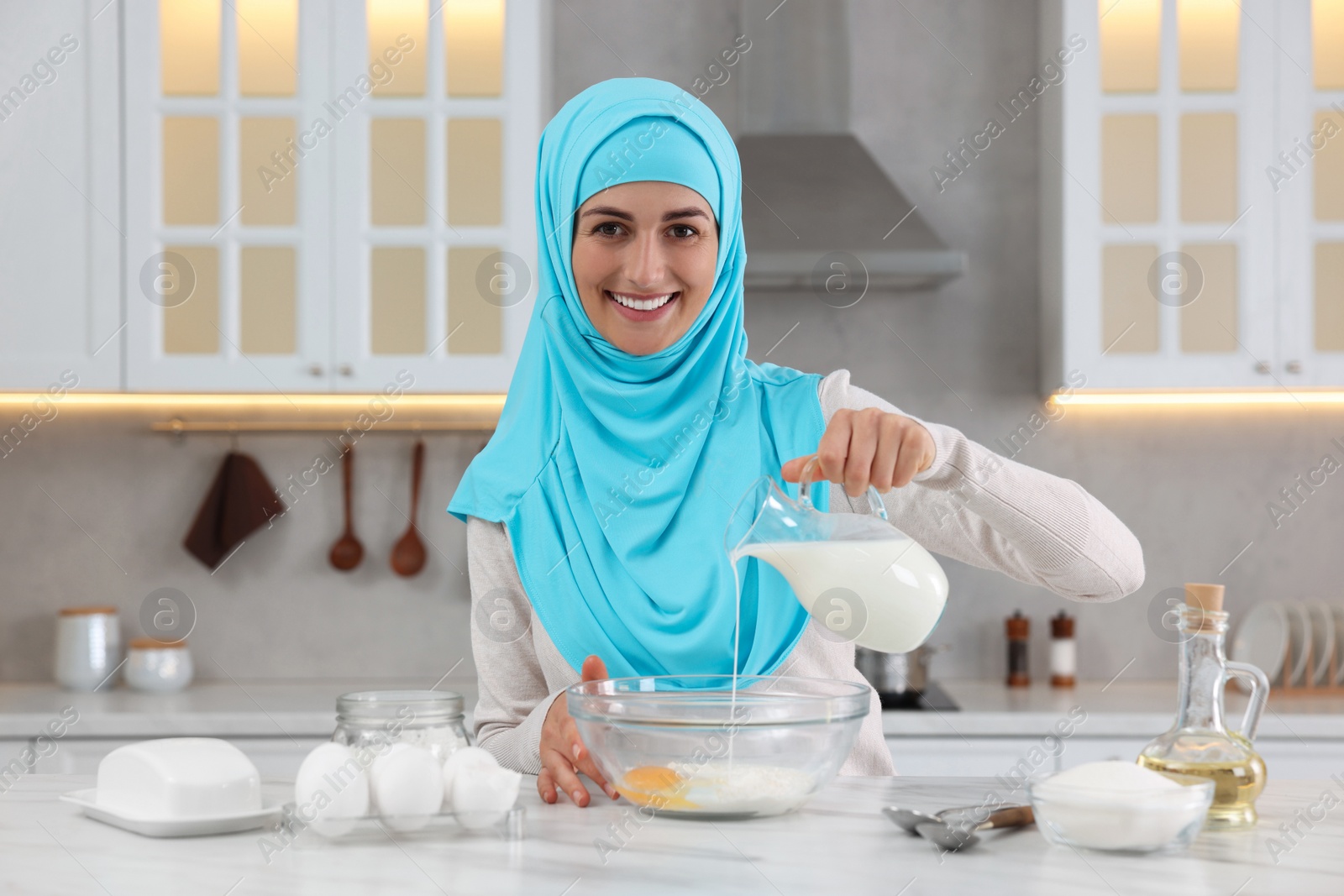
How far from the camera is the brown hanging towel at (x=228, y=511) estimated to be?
277cm

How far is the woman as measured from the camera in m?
1.21

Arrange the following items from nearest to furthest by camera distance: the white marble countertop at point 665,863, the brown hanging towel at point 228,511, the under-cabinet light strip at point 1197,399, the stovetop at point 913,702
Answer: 1. the white marble countertop at point 665,863
2. the stovetop at point 913,702
3. the under-cabinet light strip at point 1197,399
4. the brown hanging towel at point 228,511

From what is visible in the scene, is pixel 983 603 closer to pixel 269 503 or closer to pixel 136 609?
pixel 269 503

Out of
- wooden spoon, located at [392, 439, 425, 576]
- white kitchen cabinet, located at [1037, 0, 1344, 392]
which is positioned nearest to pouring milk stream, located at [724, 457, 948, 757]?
white kitchen cabinet, located at [1037, 0, 1344, 392]

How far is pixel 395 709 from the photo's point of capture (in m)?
0.85

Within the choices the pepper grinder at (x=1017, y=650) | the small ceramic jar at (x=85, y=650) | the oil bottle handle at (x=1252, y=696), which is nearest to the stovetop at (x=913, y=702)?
the pepper grinder at (x=1017, y=650)

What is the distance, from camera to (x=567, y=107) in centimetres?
148

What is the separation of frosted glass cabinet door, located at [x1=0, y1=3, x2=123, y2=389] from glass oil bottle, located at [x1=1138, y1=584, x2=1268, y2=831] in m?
2.26

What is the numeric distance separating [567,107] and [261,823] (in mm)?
970

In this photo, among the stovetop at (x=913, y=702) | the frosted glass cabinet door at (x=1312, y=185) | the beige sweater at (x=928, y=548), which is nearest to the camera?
the beige sweater at (x=928, y=548)

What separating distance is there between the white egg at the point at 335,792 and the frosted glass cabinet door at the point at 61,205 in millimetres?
1910

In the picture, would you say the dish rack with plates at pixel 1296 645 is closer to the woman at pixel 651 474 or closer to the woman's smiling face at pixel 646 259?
the woman at pixel 651 474

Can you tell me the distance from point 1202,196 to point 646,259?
172cm

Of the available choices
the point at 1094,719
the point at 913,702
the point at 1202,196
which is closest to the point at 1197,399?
the point at 1202,196
